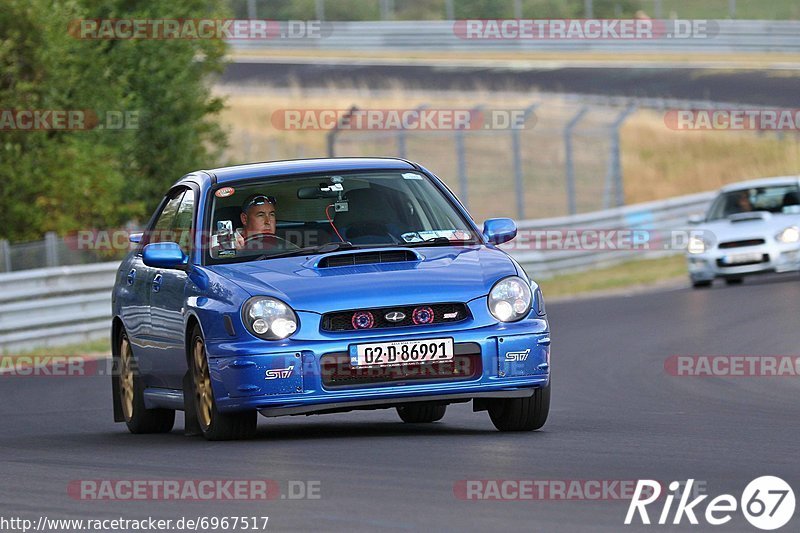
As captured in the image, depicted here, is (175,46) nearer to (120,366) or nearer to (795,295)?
(795,295)

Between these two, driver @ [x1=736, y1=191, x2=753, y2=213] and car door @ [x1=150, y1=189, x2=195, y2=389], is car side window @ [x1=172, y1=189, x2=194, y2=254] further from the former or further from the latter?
driver @ [x1=736, y1=191, x2=753, y2=213]

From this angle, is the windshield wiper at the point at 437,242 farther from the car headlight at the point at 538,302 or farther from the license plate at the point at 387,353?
the license plate at the point at 387,353

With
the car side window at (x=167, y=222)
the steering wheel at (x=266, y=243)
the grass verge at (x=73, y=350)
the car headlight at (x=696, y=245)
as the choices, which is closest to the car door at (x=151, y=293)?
the car side window at (x=167, y=222)

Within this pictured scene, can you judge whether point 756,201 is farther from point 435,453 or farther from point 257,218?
point 435,453

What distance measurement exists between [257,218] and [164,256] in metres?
0.57

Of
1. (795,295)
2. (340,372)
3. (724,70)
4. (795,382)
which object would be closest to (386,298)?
(340,372)

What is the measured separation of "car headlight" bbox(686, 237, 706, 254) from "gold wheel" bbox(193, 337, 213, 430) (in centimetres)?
1601

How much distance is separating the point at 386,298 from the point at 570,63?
41.5m

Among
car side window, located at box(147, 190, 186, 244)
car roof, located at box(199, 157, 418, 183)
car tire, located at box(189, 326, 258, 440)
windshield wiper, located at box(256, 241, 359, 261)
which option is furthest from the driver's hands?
car side window, located at box(147, 190, 186, 244)

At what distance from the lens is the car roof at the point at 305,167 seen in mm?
10867

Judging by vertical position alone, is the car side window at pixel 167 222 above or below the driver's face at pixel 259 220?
below

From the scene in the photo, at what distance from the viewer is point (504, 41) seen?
52.8 meters

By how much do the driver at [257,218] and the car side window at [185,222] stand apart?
1.12ft

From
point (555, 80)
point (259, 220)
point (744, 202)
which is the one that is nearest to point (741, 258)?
point (744, 202)
